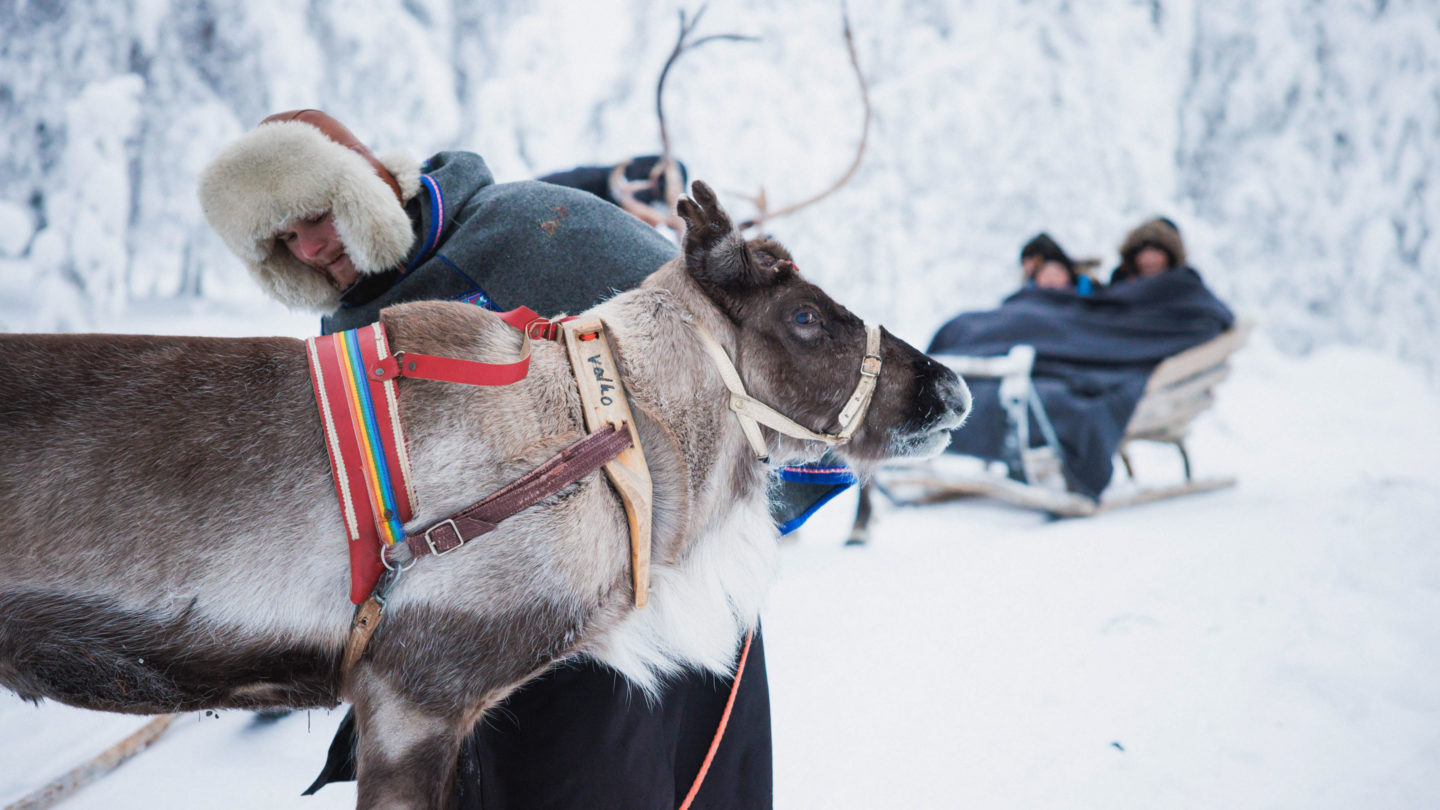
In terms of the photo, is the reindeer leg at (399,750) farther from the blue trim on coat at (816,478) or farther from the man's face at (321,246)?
the man's face at (321,246)

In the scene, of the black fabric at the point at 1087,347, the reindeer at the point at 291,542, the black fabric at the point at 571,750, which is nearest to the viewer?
the reindeer at the point at 291,542

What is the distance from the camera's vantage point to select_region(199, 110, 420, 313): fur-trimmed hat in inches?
54.0

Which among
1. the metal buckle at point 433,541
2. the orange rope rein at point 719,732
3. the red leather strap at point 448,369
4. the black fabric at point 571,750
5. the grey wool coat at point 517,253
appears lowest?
the orange rope rein at point 719,732

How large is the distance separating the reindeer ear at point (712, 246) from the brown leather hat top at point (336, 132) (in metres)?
0.74

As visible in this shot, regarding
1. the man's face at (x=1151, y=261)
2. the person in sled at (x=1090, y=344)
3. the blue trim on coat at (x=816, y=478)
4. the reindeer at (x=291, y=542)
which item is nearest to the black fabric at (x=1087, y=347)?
the person in sled at (x=1090, y=344)

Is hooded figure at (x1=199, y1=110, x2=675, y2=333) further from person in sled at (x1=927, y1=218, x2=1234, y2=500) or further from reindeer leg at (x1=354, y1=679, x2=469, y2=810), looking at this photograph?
person in sled at (x1=927, y1=218, x2=1234, y2=500)

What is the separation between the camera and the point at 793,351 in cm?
116

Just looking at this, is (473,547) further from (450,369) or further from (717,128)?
(717,128)

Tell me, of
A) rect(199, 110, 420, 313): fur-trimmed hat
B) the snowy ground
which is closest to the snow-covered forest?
the snowy ground

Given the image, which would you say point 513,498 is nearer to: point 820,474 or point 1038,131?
point 820,474

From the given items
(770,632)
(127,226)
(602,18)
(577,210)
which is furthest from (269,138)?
(602,18)

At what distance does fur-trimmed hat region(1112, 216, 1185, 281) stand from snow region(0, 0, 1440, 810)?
601 mm

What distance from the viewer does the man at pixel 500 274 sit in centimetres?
107

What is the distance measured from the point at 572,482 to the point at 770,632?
2.19 m
